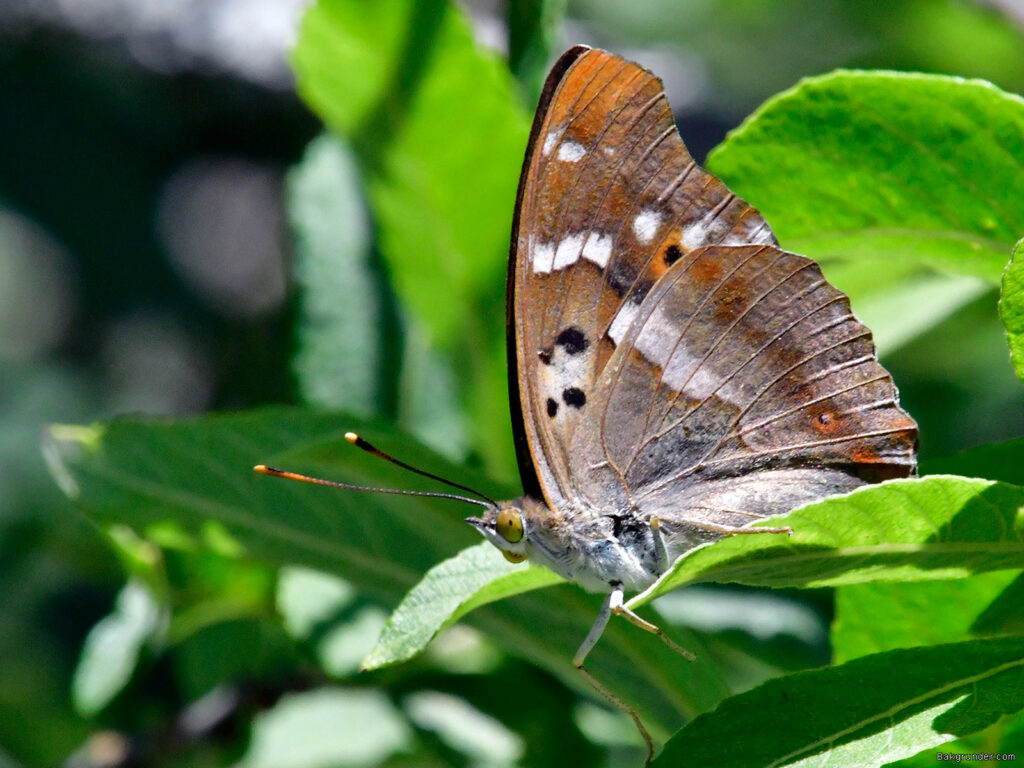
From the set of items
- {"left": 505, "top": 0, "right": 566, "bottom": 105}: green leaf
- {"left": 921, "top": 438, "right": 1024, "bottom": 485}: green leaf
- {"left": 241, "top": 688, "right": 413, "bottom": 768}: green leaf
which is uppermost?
{"left": 505, "top": 0, "right": 566, "bottom": 105}: green leaf

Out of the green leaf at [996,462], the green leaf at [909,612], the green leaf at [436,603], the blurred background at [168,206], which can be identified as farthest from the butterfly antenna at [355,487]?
the blurred background at [168,206]

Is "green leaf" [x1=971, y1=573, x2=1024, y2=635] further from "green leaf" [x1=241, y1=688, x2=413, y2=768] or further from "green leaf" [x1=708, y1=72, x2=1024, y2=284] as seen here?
"green leaf" [x1=241, y1=688, x2=413, y2=768]

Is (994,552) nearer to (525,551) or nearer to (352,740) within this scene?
(525,551)

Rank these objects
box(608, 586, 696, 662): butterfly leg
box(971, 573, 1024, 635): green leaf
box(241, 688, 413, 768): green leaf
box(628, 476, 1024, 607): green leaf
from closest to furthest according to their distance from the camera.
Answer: box(628, 476, 1024, 607): green leaf < box(971, 573, 1024, 635): green leaf < box(608, 586, 696, 662): butterfly leg < box(241, 688, 413, 768): green leaf

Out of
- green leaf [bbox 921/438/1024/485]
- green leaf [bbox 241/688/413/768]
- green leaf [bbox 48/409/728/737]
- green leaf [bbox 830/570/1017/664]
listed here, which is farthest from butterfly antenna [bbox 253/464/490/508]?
green leaf [bbox 241/688/413/768]

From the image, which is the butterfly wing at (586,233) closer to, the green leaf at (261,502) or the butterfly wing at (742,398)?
the butterfly wing at (742,398)

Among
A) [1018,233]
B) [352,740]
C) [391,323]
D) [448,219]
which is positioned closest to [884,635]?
[1018,233]

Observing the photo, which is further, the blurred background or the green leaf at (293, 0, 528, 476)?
the blurred background
